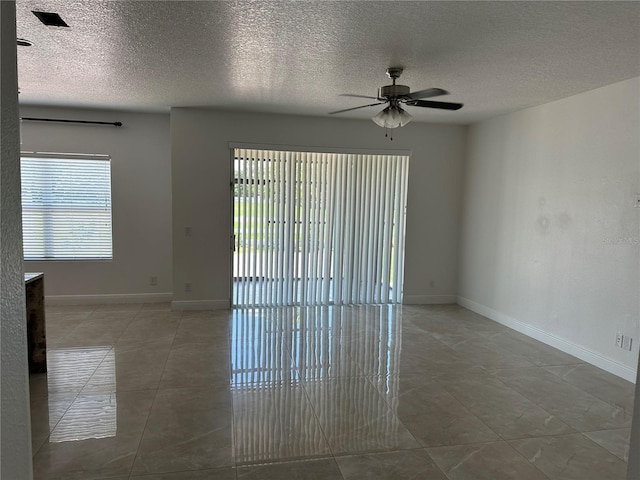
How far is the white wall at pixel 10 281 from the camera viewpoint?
0.85 meters

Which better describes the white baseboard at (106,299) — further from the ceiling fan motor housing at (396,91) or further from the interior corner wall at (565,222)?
the interior corner wall at (565,222)

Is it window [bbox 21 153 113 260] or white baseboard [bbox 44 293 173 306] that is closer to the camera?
window [bbox 21 153 113 260]

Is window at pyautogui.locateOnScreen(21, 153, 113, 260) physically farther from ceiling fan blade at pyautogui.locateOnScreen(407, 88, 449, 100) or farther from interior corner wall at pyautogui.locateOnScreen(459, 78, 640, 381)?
interior corner wall at pyautogui.locateOnScreen(459, 78, 640, 381)

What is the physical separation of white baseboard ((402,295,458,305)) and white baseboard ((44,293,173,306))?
3.49 meters

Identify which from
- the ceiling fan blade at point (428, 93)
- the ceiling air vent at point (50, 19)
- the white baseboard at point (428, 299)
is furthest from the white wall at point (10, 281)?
the white baseboard at point (428, 299)

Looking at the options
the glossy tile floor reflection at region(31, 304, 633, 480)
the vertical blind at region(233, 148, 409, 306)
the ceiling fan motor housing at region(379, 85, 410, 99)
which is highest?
the ceiling fan motor housing at region(379, 85, 410, 99)

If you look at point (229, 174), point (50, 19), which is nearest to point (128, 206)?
point (229, 174)

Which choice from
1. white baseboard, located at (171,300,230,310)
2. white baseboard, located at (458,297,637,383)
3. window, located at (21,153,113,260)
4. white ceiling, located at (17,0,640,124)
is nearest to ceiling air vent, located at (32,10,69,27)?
white ceiling, located at (17,0,640,124)

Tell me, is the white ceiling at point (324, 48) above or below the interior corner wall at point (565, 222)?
above

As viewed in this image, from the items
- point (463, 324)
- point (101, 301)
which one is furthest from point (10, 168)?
point (101, 301)

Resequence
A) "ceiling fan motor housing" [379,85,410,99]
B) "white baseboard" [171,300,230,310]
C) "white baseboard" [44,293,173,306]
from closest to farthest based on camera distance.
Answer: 1. "ceiling fan motor housing" [379,85,410,99]
2. "white baseboard" [171,300,230,310]
3. "white baseboard" [44,293,173,306]

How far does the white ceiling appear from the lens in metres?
2.43

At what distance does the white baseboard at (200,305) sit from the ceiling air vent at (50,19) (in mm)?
3608

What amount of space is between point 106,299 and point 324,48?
4724mm
